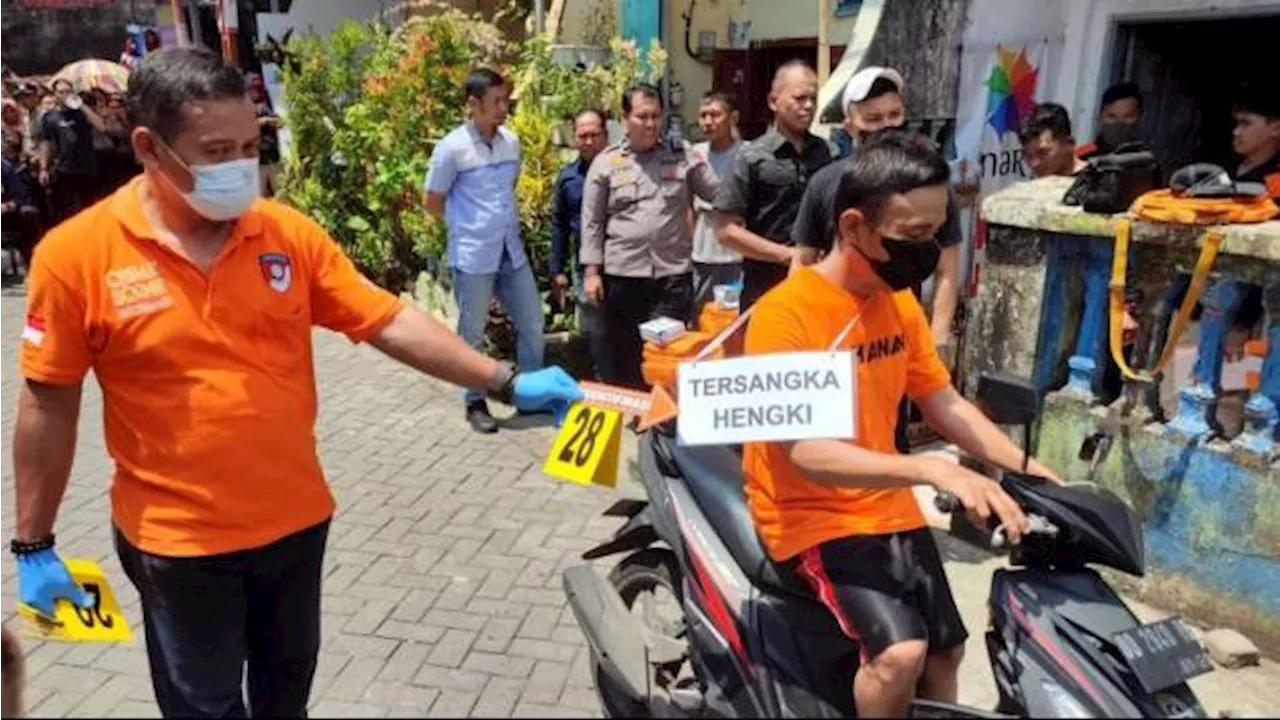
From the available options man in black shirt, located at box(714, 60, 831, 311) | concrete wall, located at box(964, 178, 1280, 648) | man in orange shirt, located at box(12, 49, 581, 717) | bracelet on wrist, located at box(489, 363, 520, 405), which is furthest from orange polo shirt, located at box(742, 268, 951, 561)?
man in black shirt, located at box(714, 60, 831, 311)

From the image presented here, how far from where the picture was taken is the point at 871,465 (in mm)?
1991

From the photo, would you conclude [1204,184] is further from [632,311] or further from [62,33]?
[62,33]

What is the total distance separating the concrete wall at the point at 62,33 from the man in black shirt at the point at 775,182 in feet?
64.7

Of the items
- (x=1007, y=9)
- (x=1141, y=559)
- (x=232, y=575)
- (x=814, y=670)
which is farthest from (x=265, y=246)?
(x=1007, y=9)

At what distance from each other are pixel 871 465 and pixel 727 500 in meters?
0.64

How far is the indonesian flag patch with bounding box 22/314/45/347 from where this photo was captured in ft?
6.52

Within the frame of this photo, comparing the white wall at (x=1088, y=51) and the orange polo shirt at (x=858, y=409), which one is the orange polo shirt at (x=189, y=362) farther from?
the white wall at (x=1088, y=51)

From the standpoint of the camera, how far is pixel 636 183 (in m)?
5.22

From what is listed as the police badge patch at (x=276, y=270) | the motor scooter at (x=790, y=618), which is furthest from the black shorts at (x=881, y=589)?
the police badge patch at (x=276, y=270)

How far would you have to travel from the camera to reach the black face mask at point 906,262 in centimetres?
214

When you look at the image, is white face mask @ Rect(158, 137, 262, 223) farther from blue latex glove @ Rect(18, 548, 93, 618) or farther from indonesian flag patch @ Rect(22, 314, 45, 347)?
blue latex glove @ Rect(18, 548, 93, 618)

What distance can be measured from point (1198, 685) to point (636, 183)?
3.31 m

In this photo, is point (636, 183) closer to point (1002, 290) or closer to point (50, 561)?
point (1002, 290)

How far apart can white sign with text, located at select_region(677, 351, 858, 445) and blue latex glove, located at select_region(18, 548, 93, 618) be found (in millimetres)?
1352
